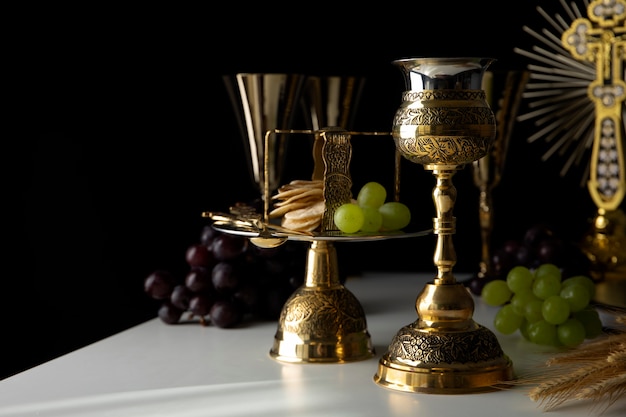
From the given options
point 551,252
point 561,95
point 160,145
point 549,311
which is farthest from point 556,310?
point 160,145

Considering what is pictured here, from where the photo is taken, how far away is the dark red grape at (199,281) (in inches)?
63.1

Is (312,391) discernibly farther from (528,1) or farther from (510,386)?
(528,1)

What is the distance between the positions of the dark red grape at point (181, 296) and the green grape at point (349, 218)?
0.44 metres

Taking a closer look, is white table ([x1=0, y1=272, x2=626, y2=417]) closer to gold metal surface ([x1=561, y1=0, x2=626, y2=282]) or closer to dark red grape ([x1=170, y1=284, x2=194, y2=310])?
dark red grape ([x1=170, y1=284, x2=194, y2=310])

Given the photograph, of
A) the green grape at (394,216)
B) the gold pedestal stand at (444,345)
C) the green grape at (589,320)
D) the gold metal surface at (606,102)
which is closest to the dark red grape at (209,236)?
the green grape at (394,216)

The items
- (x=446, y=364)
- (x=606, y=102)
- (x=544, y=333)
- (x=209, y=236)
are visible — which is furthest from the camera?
(x=606, y=102)

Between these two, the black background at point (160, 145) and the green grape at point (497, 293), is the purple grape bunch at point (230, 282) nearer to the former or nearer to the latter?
the green grape at point (497, 293)

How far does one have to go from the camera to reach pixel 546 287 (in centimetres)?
143

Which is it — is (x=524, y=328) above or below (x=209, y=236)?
below

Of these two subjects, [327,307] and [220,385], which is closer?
[220,385]

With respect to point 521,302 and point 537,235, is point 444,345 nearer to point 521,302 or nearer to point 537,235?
point 521,302

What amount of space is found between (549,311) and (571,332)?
5cm

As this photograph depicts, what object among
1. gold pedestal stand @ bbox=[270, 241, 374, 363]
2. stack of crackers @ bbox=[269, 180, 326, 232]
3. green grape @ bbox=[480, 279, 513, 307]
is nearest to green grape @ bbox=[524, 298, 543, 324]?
green grape @ bbox=[480, 279, 513, 307]

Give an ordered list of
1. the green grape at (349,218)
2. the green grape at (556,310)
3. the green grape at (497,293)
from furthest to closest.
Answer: the green grape at (497,293) < the green grape at (556,310) < the green grape at (349,218)
